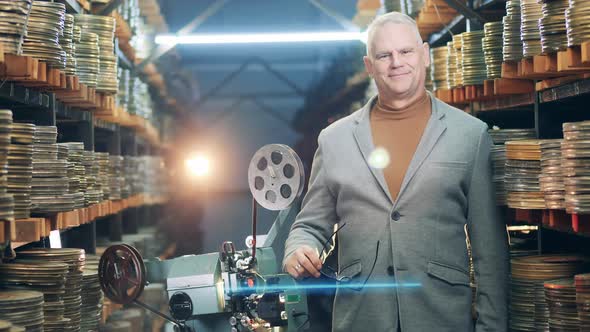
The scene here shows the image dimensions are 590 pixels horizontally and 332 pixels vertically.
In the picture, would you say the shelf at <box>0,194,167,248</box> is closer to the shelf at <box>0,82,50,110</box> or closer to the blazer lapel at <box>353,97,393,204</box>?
the shelf at <box>0,82,50,110</box>

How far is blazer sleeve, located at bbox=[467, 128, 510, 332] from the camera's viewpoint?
452cm

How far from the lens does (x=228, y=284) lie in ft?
22.3

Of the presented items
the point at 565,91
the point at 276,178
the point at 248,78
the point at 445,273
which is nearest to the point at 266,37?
the point at 565,91

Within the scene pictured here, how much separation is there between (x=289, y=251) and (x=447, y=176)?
845mm

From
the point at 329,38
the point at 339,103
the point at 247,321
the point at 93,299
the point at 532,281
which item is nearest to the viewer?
the point at 247,321

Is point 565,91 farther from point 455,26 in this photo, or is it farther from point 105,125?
point 105,125

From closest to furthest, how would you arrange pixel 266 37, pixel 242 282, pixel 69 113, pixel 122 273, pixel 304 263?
pixel 304 263 → pixel 122 273 → pixel 242 282 → pixel 69 113 → pixel 266 37

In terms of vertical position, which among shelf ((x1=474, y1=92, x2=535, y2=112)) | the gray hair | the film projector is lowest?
the film projector

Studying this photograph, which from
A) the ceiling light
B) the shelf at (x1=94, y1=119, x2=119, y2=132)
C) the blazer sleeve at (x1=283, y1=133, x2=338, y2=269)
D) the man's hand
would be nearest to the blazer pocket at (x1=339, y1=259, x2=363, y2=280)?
the blazer sleeve at (x1=283, y1=133, x2=338, y2=269)

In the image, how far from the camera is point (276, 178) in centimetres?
691

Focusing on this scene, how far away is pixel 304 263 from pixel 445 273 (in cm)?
68

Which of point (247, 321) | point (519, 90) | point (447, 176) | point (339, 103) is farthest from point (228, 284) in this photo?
point (339, 103)

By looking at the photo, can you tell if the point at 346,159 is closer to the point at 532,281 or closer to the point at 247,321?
the point at 247,321

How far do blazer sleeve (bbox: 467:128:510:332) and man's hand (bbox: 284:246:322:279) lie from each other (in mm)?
753
